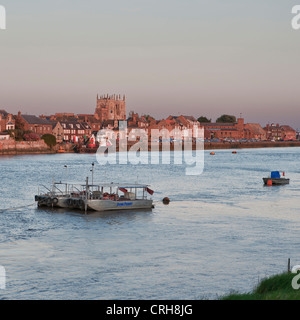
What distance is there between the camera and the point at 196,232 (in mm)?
35000

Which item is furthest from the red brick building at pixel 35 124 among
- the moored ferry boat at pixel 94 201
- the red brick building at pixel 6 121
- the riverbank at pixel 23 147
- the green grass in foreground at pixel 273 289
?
the green grass in foreground at pixel 273 289

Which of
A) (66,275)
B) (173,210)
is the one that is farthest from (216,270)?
(173,210)

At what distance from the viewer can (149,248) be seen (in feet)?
98.5

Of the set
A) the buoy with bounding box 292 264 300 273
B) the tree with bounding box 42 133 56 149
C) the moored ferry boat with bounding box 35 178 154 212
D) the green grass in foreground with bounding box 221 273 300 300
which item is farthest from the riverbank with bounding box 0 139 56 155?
the green grass in foreground with bounding box 221 273 300 300

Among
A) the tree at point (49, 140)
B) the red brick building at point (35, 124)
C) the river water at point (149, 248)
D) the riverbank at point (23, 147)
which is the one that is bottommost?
the river water at point (149, 248)

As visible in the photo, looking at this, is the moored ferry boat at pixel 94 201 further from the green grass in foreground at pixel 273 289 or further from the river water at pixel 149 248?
the green grass in foreground at pixel 273 289

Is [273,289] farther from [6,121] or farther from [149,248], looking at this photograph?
[6,121]

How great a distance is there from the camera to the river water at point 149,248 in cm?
2272

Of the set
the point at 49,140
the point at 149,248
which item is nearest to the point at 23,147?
the point at 49,140

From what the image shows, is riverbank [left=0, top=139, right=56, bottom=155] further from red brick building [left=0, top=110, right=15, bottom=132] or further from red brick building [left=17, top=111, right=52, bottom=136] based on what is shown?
red brick building [left=17, top=111, right=52, bottom=136]

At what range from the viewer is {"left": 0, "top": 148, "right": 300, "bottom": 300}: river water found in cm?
2272

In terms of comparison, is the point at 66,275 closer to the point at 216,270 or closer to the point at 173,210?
the point at 216,270

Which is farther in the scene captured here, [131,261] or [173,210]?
[173,210]
